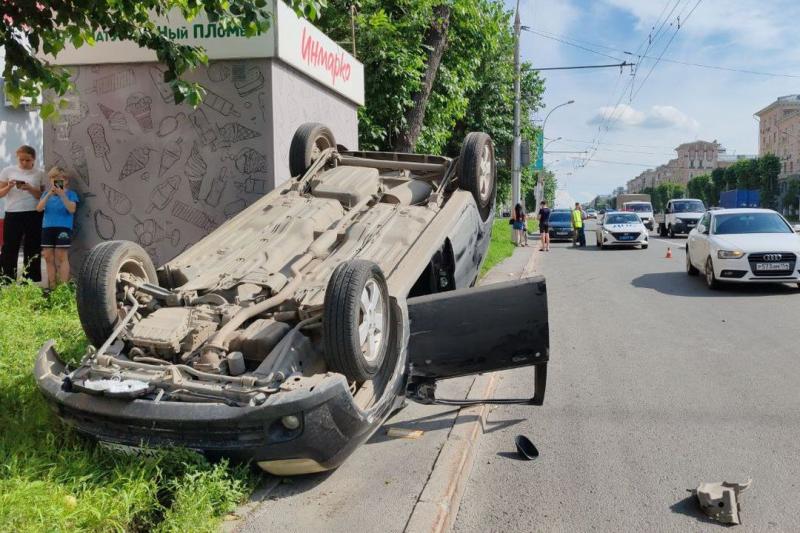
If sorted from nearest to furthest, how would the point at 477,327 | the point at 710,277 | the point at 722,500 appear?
the point at 722,500 → the point at 477,327 → the point at 710,277

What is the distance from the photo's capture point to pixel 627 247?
23750 millimetres

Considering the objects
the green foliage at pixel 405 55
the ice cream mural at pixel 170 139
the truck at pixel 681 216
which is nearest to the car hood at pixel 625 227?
the green foliage at pixel 405 55

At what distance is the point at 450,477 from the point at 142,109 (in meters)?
6.80

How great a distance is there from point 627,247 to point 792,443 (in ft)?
66.3

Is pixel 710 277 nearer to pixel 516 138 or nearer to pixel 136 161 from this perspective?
pixel 136 161

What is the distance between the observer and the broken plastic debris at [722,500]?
132 inches

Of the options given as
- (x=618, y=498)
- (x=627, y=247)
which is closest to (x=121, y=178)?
(x=618, y=498)

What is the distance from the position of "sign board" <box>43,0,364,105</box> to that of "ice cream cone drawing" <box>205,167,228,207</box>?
141 cm

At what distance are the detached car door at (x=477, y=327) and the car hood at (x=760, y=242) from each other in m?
8.06

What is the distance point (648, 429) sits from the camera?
4.70m

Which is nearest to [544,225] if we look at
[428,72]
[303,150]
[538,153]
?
[428,72]

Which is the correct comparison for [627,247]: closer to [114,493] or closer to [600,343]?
[600,343]

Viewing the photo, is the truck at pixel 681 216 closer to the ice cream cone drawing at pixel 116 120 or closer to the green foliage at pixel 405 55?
the green foliage at pixel 405 55

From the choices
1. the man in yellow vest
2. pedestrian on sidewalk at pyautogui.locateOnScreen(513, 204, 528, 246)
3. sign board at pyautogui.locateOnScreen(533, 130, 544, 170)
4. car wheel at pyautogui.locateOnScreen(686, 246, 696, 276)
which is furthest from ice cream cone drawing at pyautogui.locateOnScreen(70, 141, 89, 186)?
sign board at pyautogui.locateOnScreen(533, 130, 544, 170)
